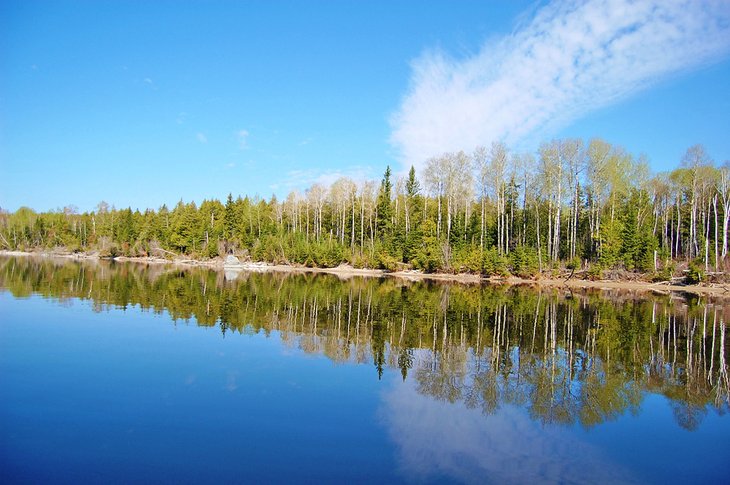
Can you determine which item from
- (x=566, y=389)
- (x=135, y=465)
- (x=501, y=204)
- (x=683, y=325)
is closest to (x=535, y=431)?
(x=566, y=389)

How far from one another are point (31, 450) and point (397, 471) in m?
5.61

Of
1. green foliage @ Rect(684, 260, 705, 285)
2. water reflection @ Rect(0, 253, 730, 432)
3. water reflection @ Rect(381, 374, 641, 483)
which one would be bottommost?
water reflection @ Rect(381, 374, 641, 483)

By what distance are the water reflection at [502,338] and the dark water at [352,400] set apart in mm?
93

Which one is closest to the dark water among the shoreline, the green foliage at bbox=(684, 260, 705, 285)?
the shoreline

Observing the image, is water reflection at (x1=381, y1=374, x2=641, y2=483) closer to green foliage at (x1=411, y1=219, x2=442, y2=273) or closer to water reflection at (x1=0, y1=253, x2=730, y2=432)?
water reflection at (x1=0, y1=253, x2=730, y2=432)

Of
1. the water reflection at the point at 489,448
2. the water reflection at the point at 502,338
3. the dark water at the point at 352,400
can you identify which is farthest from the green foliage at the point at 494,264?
the water reflection at the point at 489,448

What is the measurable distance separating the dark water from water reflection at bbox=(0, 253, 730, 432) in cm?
9

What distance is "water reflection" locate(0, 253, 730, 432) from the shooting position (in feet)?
33.5

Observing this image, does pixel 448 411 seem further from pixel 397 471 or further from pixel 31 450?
pixel 31 450

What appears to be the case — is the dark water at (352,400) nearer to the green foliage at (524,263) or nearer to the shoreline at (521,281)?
the shoreline at (521,281)

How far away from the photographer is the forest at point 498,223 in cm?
4472

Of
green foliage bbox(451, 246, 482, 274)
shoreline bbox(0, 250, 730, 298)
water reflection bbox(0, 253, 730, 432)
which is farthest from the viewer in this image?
green foliage bbox(451, 246, 482, 274)

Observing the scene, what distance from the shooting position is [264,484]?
6.07 meters

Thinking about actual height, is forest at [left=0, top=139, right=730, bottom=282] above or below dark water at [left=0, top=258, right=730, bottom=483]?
above
